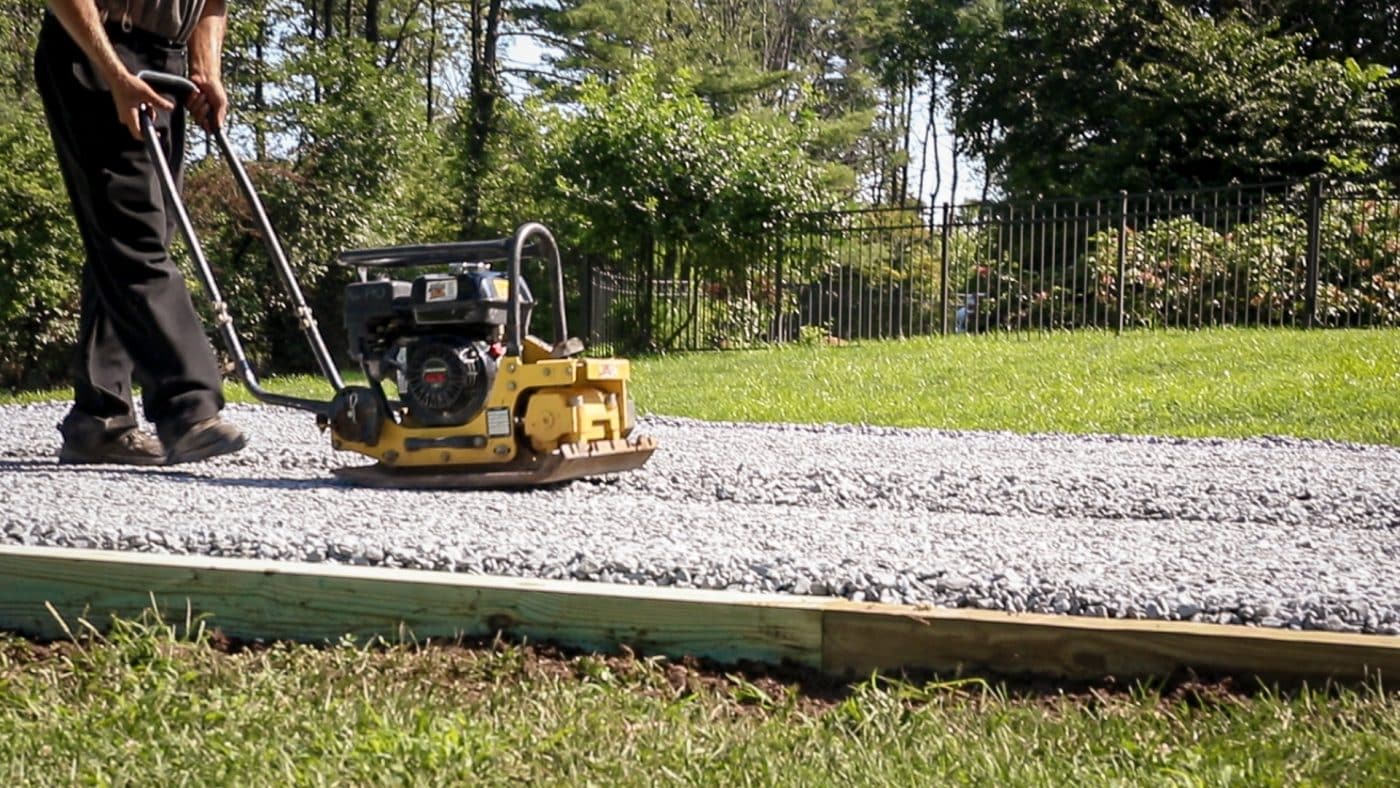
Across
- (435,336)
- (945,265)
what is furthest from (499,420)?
(945,265)

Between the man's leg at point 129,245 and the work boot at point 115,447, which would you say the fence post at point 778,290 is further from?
the man's leg at point 129,245

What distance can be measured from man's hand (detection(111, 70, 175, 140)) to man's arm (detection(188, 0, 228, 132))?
39cm

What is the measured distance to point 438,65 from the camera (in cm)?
3725

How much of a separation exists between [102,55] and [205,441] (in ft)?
4.34

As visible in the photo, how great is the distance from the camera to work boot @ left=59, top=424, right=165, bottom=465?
5.57m

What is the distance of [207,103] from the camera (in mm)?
5539

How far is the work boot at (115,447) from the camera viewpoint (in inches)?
219

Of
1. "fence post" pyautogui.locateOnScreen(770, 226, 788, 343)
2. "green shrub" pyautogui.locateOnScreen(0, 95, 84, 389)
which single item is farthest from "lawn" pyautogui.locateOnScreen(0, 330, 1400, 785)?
"green shrub" pyautogui.locateOnScreen(0, 95, 84, 389)

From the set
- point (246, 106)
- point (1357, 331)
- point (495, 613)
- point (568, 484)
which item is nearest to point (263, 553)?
point (495, 613)

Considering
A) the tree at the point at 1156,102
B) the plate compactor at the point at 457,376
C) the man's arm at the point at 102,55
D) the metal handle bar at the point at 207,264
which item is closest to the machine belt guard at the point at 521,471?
the plate compactor at the point at 457,376

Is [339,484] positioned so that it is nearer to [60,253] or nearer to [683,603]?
[683,603]

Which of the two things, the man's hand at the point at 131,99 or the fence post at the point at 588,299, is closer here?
the man's hand at the point at 131,99

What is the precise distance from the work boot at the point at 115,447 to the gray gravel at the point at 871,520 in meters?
0.09

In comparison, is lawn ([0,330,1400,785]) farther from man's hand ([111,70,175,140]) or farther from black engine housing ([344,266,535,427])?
man's hand ([111,70,175,140])
